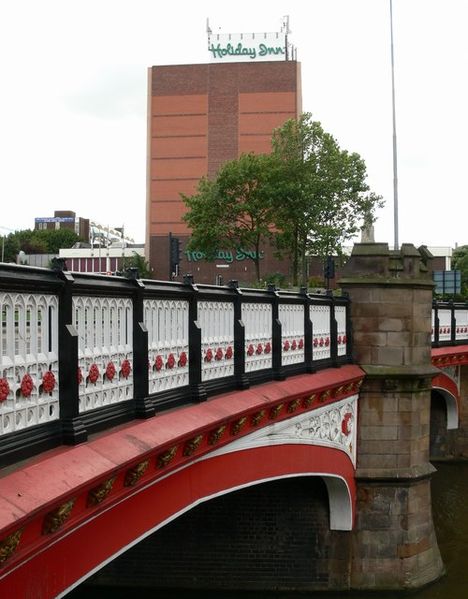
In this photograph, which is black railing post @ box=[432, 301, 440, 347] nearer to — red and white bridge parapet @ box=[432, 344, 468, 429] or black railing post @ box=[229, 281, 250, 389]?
red and white bridge parapet @ box=[432, 344, 468, 429]

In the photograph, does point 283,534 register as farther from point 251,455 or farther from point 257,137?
point 257,137

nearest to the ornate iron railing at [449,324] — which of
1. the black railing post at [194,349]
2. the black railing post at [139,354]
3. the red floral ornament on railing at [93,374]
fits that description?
the black railing post at [194,349]

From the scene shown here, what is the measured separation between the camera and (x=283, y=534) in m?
13.7

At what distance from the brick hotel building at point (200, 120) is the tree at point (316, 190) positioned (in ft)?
80.0

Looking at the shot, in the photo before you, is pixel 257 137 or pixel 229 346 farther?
pixel 257 137

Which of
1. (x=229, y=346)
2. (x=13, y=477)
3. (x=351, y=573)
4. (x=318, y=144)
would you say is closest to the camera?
(x=13, y=477)

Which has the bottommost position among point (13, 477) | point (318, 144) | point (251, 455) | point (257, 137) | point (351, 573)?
point (351, 573)

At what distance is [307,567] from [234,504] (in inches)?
59.2

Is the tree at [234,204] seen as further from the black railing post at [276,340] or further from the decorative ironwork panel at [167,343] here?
the decorative ironwork panel at [167,343]

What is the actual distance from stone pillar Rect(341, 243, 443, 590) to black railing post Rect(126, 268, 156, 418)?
26.0 ft

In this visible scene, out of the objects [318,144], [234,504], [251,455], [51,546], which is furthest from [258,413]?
[318,144]

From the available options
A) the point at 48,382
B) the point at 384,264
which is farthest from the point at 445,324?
the point at 48,382

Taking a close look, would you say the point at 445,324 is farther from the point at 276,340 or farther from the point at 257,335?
the point at 257,335

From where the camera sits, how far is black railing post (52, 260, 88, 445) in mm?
4867
